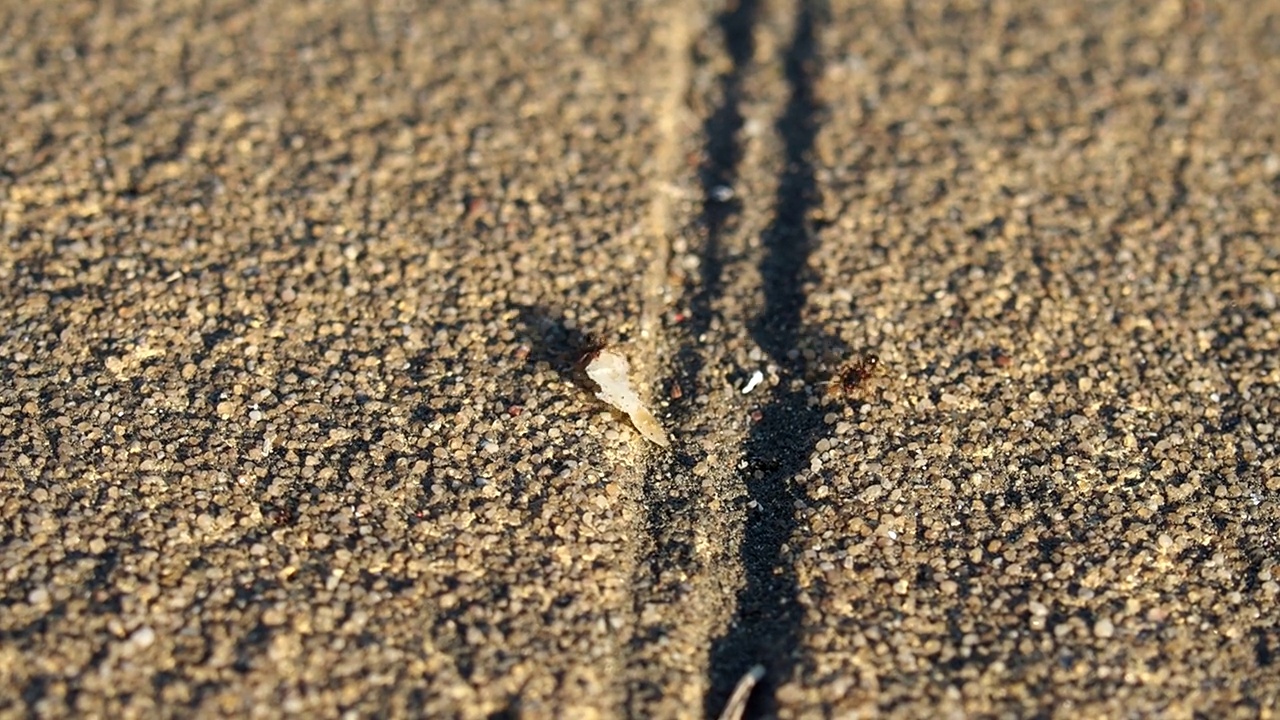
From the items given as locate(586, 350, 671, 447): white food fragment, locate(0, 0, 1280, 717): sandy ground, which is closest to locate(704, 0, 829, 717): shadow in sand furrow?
locate(0, 0, 1280, 717): sandy ground

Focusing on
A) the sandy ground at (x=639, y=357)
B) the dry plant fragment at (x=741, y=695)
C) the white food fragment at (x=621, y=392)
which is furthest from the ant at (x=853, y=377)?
the dry plant fragment at (x=741, y=695)

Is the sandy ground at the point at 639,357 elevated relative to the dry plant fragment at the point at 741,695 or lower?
elevated

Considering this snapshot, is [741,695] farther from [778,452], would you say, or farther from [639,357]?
[639,357]

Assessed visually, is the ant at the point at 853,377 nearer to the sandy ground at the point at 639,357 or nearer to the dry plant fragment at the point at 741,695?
the sandy ground at the point at 639,357

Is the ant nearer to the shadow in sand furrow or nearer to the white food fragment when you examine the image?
the shadow in sand furrow

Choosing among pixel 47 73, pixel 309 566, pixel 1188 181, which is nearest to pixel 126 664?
pixel 309 566

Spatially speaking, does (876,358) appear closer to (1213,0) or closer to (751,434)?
(751,434)
